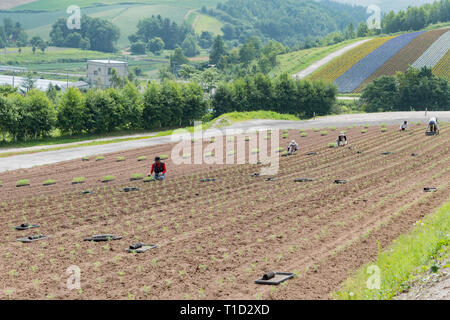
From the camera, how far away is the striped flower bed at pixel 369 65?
369 ft

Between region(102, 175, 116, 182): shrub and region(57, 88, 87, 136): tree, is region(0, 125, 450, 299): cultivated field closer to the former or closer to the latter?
region(102, 175, 116, 182): shrub

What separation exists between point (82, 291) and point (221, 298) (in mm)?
2944

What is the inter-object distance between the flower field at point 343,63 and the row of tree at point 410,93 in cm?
3206

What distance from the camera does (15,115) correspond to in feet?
165

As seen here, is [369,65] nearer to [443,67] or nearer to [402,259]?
[443,67]

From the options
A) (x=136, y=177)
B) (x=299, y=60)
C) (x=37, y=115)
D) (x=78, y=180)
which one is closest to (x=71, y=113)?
(x=37, y=115)

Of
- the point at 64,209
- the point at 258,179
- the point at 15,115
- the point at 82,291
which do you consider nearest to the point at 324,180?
the point at 258,179

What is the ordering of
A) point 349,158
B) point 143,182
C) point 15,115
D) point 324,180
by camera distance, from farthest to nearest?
point 15,115 → point 349,158 → point 143,182 → point 324,180

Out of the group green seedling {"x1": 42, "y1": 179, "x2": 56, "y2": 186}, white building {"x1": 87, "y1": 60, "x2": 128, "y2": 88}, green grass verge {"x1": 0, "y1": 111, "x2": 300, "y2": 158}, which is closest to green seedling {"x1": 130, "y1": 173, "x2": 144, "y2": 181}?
green seedling {"x1": 42, "y1": 179, "x2": 56, "y2": 186}

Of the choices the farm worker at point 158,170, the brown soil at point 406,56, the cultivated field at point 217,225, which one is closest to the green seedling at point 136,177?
the cultivated field at point 217,225

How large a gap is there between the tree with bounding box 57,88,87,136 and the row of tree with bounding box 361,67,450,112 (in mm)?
49416

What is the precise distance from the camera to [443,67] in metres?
110

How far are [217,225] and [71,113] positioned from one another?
4204 cm
